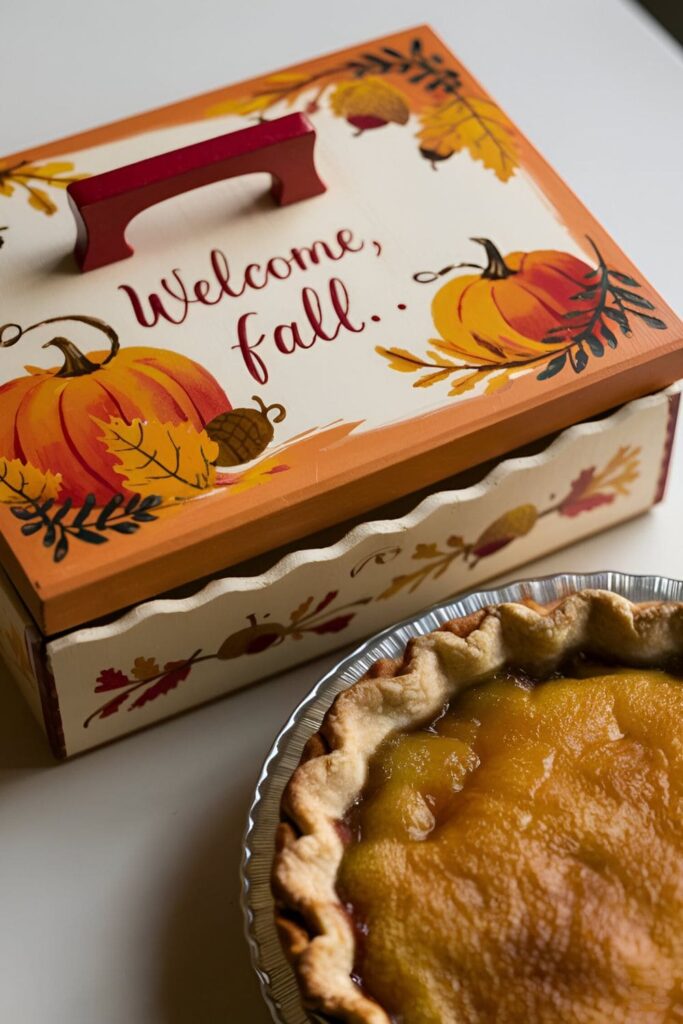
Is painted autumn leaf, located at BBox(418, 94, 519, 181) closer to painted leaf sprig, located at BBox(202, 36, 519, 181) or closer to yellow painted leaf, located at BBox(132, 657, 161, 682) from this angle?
painted leaf sprig, located at BBox(202, 36, 519, 181)

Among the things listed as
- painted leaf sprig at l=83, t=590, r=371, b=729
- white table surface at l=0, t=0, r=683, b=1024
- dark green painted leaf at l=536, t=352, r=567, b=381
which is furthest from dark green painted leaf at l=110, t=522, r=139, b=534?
dark green painted leaf at l=536, t=352, r=567, b=381

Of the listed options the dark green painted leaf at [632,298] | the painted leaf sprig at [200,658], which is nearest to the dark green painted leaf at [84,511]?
the painted leaf sprig at [200,658]

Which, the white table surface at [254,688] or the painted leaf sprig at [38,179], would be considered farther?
the painted leaf sprig at [38,179]

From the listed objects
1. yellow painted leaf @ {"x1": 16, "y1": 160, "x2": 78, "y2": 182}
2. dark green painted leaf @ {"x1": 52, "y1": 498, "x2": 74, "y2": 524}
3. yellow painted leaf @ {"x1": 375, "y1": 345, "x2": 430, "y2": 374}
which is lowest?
yellow painted leaf @ {"x1": 375, "y1": 345, "x2": 430, "y2": 374}

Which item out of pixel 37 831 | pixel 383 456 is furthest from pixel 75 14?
pixel 37 831

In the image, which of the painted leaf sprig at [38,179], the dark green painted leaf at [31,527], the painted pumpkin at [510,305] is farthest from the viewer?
the painted leaf sprig at [38,179]

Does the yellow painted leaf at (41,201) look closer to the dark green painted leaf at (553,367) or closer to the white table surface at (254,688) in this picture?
the white table surface at (254,688)

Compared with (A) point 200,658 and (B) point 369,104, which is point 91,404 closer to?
(A) point 200,658

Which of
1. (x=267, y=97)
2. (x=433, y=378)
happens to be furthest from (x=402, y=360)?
(x=267, y=97)
